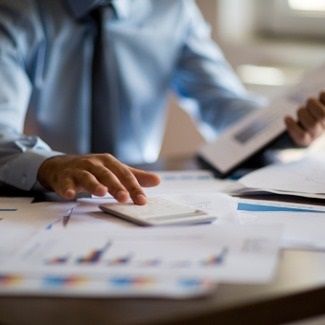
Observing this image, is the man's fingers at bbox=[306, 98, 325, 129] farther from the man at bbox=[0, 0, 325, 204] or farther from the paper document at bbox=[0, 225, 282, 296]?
the paper document at bbox=[0, 225, 282, 296]

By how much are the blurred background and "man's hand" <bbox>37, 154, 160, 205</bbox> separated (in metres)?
1.26

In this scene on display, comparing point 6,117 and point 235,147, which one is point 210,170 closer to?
point 235,147

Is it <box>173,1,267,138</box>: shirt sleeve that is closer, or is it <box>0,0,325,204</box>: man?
<box>0,0,325,204</box>: man

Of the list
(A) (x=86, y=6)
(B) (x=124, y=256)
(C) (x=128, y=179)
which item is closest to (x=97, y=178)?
(C) (x=128, y=179)

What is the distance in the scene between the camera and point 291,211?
992mm

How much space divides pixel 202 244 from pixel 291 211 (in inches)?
8.5

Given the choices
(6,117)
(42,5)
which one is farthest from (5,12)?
(6,117)

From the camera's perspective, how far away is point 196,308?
655 millimetres

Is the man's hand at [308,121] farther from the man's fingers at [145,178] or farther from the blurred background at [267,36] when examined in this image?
the blurred background at [267,36]

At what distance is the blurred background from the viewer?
2230 mm

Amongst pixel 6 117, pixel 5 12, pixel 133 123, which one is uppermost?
pixel 5 12

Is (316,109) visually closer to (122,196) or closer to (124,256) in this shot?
(122,196)

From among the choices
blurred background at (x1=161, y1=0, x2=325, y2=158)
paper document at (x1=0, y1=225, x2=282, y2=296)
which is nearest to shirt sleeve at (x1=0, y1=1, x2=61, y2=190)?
paper document at (x1=0, y1=225, x2=282, y2=296)

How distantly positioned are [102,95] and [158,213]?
24.7 inches
